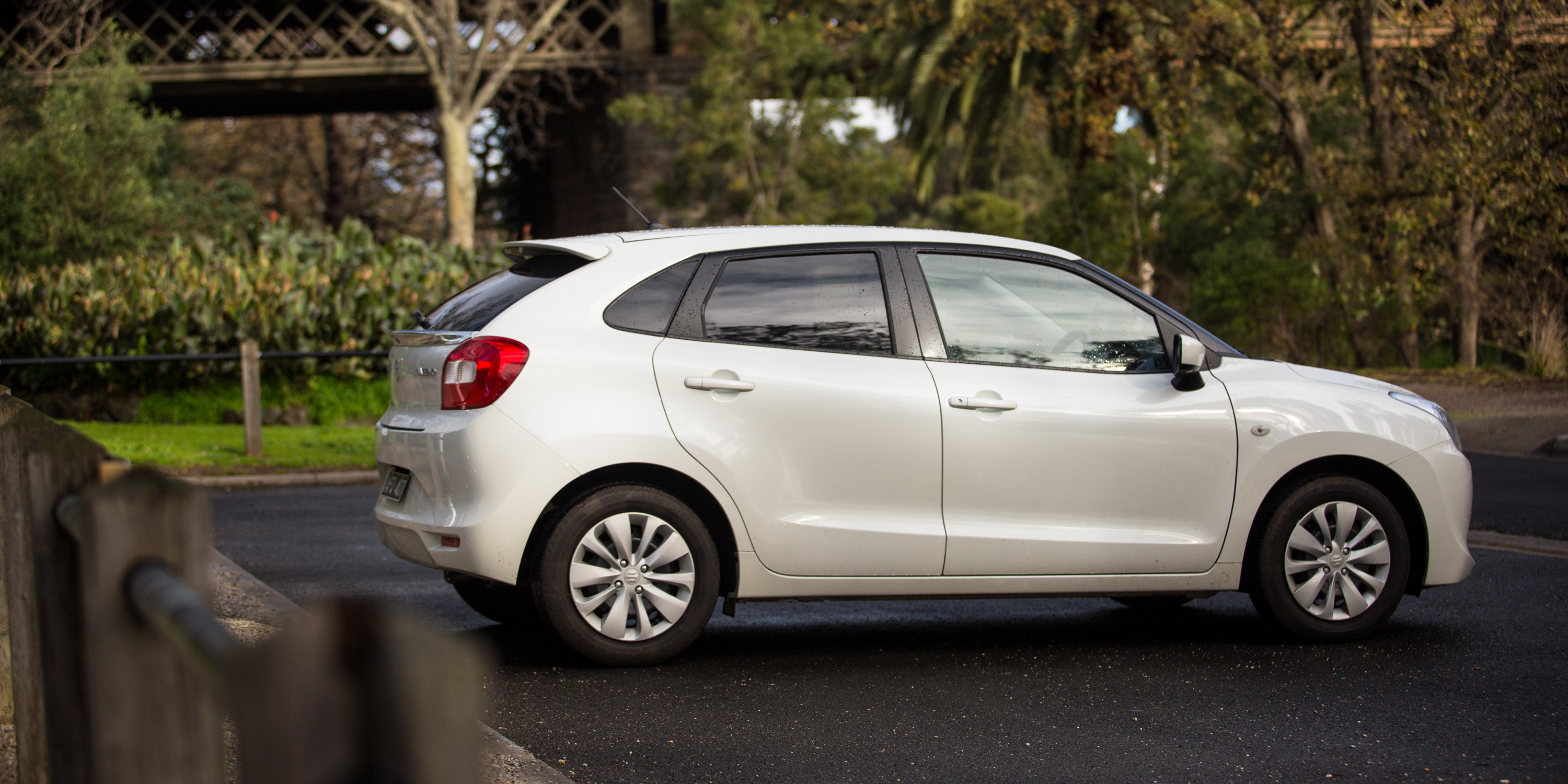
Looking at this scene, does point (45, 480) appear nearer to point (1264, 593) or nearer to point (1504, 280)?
point (1264, 593)

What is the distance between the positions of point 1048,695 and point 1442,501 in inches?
83.1

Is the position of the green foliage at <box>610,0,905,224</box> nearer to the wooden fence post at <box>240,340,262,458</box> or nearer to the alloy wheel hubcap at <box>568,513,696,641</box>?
the wooden fence post at <box>240,340,262,458</box>

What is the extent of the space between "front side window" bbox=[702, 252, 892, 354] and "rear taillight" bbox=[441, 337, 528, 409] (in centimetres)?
73

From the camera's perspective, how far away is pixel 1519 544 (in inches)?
319

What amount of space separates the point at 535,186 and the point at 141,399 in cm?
2275

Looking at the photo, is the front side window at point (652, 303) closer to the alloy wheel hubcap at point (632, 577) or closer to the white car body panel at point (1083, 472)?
the alloy wheel hubcap at point (632, 577)

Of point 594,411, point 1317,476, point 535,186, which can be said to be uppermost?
point 535,186

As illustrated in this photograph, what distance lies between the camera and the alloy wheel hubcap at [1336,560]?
561 cm

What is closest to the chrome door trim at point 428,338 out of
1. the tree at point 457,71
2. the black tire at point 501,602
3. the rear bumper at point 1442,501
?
the black tire at point 501,602

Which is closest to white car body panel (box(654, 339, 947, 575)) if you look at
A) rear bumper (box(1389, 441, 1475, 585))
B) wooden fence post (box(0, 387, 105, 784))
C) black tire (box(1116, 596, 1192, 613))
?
black tire (box(1116, 596, 1192, 613))

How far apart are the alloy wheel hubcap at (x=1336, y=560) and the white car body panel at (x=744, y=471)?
0.70 ft

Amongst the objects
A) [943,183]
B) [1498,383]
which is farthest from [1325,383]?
[943,183]

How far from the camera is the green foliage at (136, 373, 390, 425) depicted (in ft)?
52.3

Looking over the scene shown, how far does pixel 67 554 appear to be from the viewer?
78.9 inches
